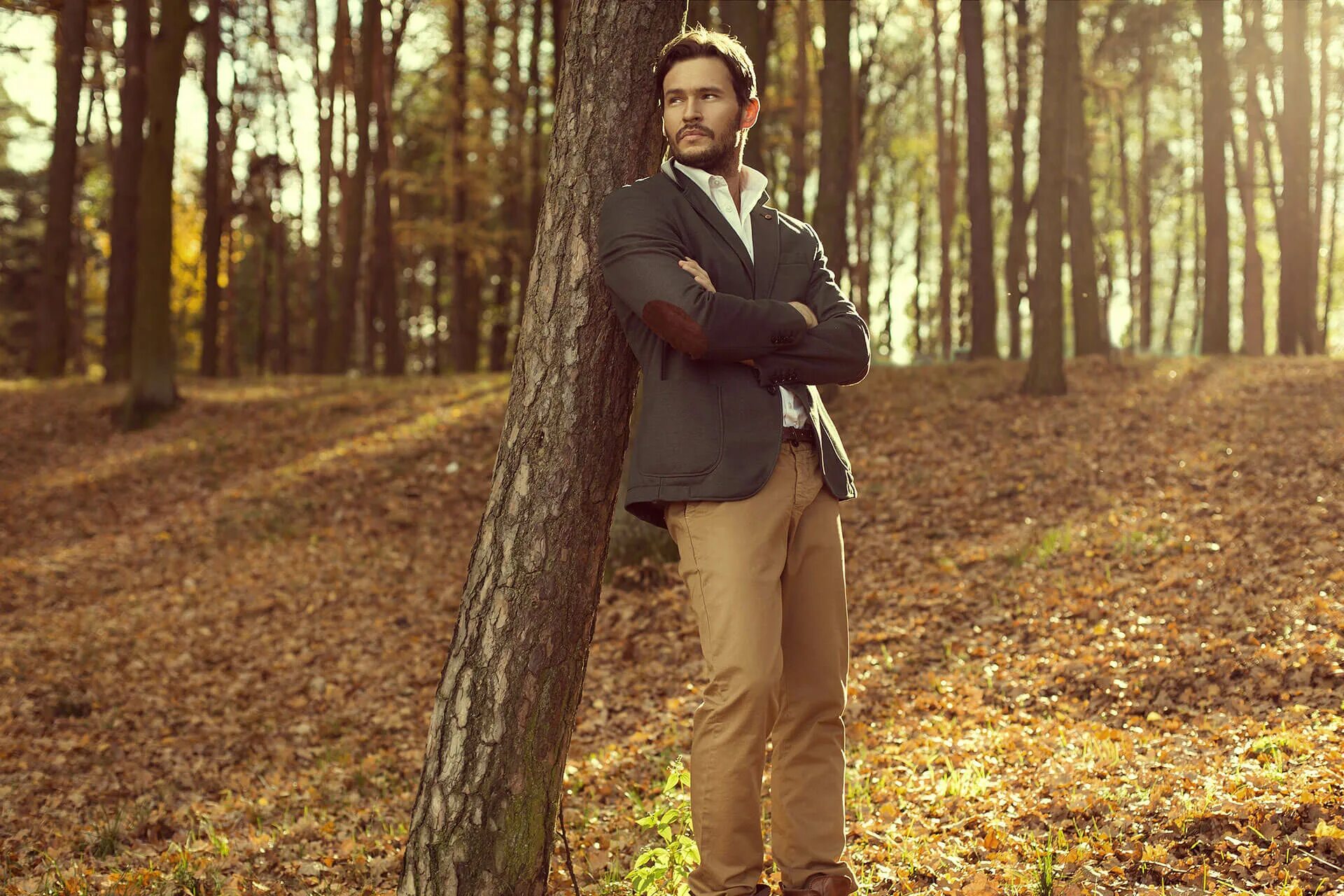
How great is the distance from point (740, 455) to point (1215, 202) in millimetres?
16911

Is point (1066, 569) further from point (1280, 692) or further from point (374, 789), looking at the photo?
point (374, 789)

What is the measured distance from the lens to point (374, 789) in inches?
229

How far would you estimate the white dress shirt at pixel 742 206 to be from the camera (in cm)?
318

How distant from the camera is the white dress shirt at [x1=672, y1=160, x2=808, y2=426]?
3178 mm

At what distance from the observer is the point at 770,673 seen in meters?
2.96

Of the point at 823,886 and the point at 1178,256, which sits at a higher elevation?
the point at 1178,256

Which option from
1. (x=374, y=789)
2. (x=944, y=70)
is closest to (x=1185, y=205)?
(x=944, y=70)

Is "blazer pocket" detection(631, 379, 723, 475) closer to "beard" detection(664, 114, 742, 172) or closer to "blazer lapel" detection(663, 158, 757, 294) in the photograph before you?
"blazer lapel" detection(663, 158, 757, 294)

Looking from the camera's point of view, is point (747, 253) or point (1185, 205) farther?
point (1185, 205)

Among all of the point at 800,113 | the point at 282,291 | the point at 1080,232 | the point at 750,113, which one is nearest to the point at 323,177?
the point at 282,291

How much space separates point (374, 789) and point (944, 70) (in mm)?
21422

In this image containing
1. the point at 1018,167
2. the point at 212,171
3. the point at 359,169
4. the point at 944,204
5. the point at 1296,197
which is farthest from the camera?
the point at 944,204

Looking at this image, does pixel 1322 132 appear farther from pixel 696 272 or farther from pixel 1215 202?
pixel 696 272

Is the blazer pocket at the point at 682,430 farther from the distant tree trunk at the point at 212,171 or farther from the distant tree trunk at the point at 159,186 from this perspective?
the distant tree trunk at the point at 212,171
